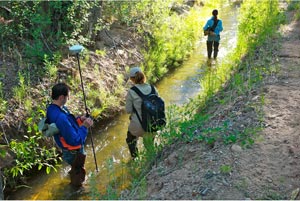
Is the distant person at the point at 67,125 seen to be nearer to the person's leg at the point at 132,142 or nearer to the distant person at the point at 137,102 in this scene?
the distant person at the point at 137,102

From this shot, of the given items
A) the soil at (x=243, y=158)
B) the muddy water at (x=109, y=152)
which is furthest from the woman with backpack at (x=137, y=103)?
the muddy water at (x=109, y=152)

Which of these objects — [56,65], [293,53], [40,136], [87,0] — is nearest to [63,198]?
[40,136]

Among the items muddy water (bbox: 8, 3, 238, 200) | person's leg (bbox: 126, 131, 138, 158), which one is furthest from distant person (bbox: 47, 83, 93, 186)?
person's leg (bbox: 126, 131, 138, 158)

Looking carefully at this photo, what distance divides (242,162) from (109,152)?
3.41m

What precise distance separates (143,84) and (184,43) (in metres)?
6.21

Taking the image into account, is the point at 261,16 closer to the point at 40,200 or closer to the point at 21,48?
the point at 21,48

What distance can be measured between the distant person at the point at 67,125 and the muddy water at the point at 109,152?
506mm

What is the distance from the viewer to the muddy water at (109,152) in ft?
Result: 20.6

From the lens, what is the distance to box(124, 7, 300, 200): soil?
4.22 m

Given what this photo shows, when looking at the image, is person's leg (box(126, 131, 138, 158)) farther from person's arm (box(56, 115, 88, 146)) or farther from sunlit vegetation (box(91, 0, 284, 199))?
person's arm (box(56, 115, 88, 146))

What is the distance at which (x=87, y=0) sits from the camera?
9.32 metres

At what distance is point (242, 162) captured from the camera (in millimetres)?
4637

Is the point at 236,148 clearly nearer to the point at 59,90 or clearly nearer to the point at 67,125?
the point at 67,125

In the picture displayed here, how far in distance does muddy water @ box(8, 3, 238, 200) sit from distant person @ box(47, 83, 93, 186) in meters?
0.51
